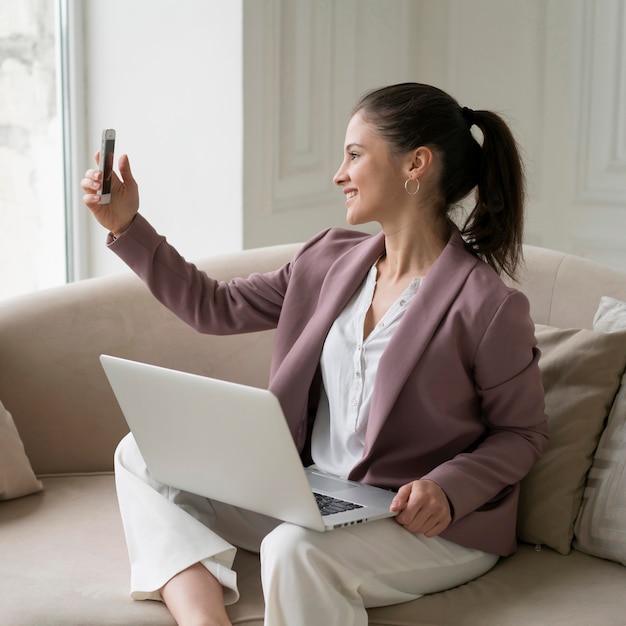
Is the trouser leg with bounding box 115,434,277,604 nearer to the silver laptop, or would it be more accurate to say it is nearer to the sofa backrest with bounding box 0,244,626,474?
the silver laptop

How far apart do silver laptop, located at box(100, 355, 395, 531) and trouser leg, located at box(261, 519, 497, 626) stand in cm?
3

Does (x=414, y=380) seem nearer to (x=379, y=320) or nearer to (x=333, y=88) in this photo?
(x=379, y=320)

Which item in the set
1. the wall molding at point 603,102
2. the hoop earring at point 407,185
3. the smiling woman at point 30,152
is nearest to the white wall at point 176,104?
the smiling woman at point 30,152

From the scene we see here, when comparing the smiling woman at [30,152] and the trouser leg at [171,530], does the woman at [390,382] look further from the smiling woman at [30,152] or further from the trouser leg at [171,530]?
the smiling woman at [30,152]

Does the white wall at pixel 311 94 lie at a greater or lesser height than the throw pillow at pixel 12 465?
greater

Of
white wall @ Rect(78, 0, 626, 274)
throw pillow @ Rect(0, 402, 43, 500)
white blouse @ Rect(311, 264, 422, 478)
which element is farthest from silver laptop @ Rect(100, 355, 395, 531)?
white wall @ Rect(78, 0, 626, 274)

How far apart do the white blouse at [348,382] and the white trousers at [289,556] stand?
18 cm

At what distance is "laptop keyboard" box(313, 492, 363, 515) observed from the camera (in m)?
1.50

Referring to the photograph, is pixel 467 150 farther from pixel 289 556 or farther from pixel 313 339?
pixel 289 556

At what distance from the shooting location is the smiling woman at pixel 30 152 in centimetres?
280

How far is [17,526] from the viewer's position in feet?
5.91

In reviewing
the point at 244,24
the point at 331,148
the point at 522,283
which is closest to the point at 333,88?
the point at 331,148

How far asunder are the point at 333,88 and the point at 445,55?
494mm

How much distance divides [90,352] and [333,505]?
790mm
